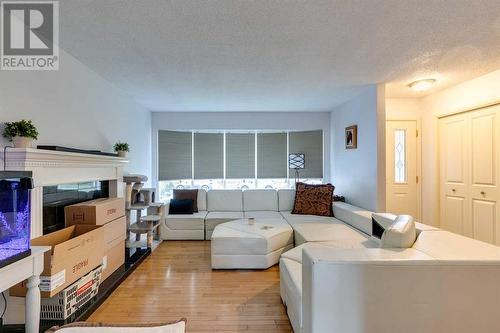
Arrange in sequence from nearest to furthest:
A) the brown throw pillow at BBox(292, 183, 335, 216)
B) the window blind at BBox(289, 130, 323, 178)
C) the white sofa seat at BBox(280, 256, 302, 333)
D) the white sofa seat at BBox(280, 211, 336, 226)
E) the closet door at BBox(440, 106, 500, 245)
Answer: the white sofa seat at BBox(280, 256, 302, 333) → the closet door at BBox(440, 106, 500, 245) → the white sofa seat at BBox(280, 211, 336, 226) → the brown throw pillow at BBox(292, 183, 335, 216) → the window blind at BBox(289, 130, 323, 178)

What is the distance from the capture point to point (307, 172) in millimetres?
5586

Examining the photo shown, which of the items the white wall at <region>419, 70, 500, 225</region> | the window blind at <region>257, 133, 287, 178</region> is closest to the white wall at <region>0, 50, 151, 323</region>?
the window blind at <region>257, 133, 287, 178</region>

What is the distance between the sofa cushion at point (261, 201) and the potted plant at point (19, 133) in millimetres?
3576

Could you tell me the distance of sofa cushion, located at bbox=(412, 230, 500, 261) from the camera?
5.11 ft

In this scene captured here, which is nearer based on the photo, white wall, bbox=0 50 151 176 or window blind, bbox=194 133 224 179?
white wall, bbox=0 50 151 176

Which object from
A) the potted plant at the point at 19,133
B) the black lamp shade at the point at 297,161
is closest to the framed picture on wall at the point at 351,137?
the black lamp shade at the point at 297,161

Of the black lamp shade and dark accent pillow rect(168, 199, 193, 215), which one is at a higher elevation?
the black lamp shade

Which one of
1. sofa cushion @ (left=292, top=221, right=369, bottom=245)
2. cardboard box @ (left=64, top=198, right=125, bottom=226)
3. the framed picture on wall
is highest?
the framed picture on wall

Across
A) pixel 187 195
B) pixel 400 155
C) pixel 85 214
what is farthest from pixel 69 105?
pixel 400 155

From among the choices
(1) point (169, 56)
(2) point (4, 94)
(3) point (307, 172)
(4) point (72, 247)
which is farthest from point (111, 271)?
(3) point (307, 172)

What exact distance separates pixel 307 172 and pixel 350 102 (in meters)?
1.74

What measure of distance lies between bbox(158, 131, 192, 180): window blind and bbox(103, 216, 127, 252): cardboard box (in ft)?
7.52

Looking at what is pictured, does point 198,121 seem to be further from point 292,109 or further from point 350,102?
point 350,102

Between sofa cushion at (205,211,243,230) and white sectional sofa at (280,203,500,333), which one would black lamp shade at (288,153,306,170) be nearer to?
sofa cushion at (205,211,243,230)
